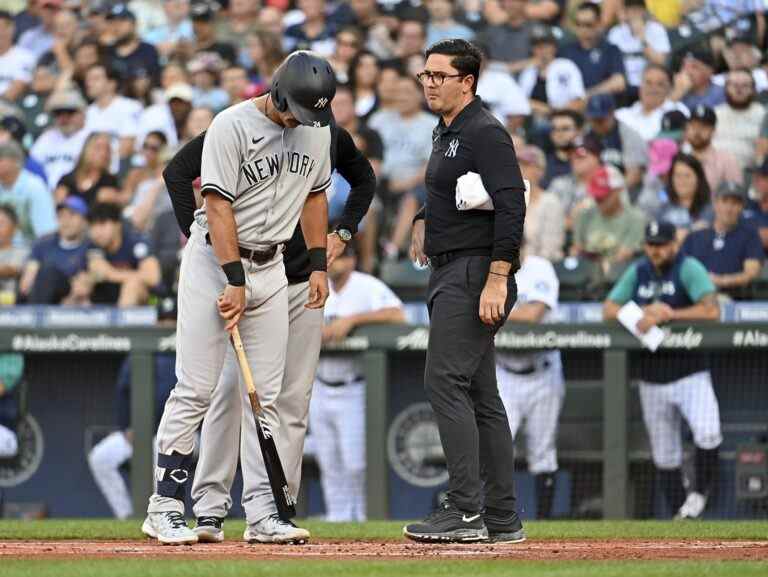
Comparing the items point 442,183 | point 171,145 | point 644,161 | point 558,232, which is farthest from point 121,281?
point 442,183

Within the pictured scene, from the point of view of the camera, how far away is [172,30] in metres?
14.0

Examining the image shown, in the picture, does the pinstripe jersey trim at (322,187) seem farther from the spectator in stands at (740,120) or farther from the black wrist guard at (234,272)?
the spectator in stands at (740,120)

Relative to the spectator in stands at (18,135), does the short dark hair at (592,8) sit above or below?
above

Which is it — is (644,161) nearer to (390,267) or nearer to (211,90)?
(390,267)

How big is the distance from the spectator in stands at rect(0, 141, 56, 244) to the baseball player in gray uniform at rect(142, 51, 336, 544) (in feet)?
20.8

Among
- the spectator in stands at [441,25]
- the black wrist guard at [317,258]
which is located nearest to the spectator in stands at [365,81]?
the spectator in stands at [441,25]

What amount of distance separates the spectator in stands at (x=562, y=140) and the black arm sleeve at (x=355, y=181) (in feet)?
16.5

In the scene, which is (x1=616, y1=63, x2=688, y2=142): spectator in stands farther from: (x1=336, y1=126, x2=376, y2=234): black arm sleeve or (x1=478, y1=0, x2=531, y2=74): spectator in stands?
(x1=336, y1=126, x2=376, y2=234): black arm sleeve

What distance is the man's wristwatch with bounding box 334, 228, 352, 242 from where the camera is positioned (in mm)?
6383

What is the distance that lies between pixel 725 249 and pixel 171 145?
4.79 metres

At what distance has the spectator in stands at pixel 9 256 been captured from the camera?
37.2ft

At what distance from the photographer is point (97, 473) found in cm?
1028

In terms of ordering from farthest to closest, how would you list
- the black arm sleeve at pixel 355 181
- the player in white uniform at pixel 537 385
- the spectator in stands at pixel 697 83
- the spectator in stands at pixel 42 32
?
the spectator in stands at pixel 42 32 < the spectator in stands at pixel 697 83 < the player in white uniform at pixel 537 385 < the black arm sleeve at pixel 355 181

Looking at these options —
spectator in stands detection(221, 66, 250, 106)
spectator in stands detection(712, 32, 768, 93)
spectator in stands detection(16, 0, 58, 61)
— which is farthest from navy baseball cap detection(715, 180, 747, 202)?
spectator in stands detection(16, 0, 58, 61)
